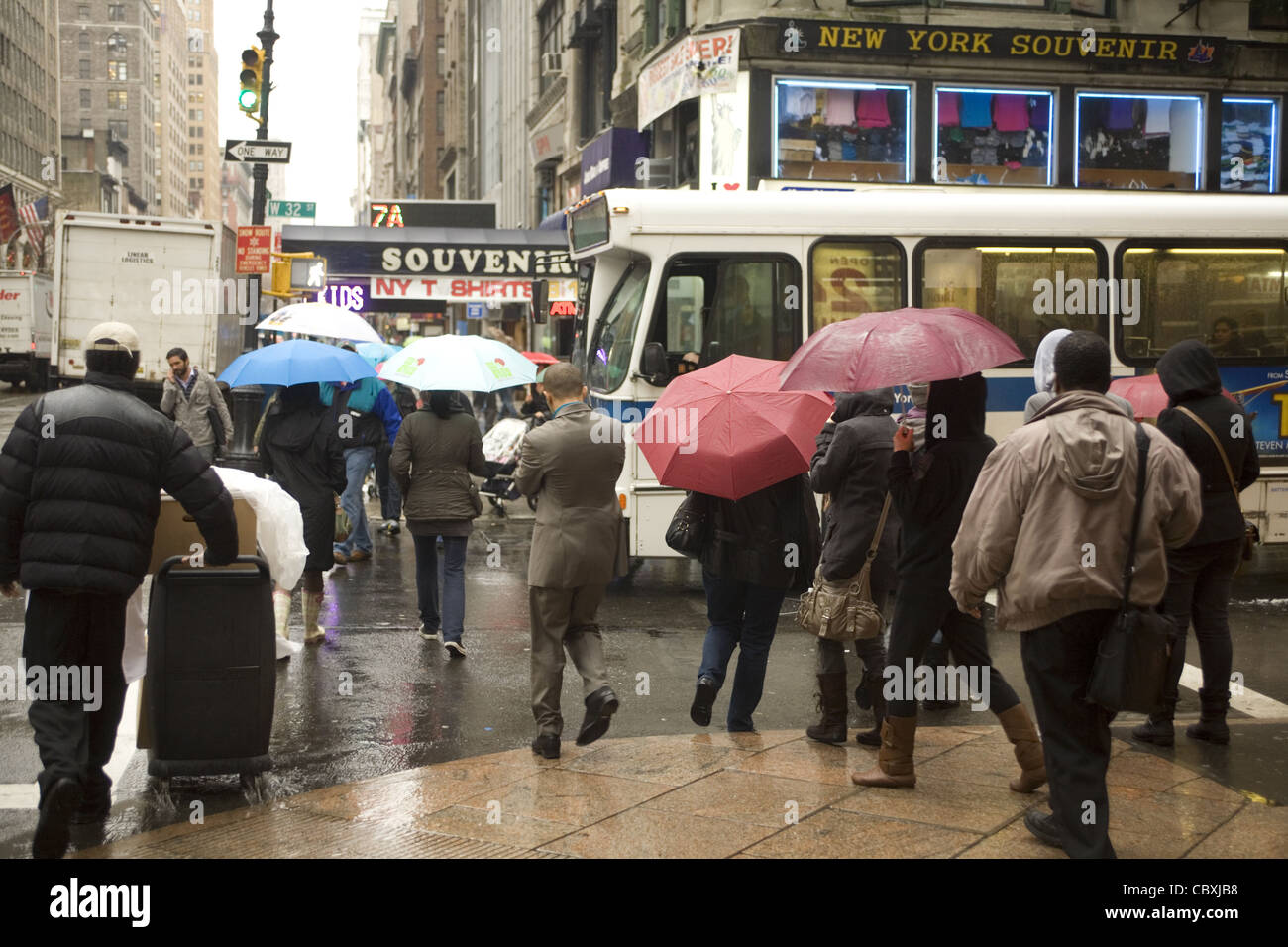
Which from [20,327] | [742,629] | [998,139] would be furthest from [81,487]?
[20,327]

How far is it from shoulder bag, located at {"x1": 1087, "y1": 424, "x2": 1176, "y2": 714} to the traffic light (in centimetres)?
1576

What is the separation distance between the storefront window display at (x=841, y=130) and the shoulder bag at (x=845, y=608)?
52.3 ft

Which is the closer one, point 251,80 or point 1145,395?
point 1145,395

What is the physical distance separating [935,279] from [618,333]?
113 inches

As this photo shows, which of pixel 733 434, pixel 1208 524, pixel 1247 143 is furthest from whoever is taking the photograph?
pixel 1247 143

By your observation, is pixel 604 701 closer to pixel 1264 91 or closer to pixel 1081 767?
pixel 1081 767

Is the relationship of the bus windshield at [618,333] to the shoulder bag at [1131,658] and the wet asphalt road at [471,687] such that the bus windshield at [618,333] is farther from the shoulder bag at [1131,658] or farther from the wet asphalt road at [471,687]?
the shoulder bag at [1131,658]

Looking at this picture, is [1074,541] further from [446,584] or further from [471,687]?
→ [446,584]

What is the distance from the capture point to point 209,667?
6.26 m

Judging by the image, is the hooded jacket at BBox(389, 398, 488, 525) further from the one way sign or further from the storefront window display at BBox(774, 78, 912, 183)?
the storefront window display at BBox(774, 78, 912, 183)

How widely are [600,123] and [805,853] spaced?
28.7 meters

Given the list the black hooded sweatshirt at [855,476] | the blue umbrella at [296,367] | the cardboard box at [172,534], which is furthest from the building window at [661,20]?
the cardboard box at [172,534]

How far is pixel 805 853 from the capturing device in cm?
547

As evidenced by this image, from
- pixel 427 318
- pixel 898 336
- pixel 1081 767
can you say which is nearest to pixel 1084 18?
pixel 898 336
